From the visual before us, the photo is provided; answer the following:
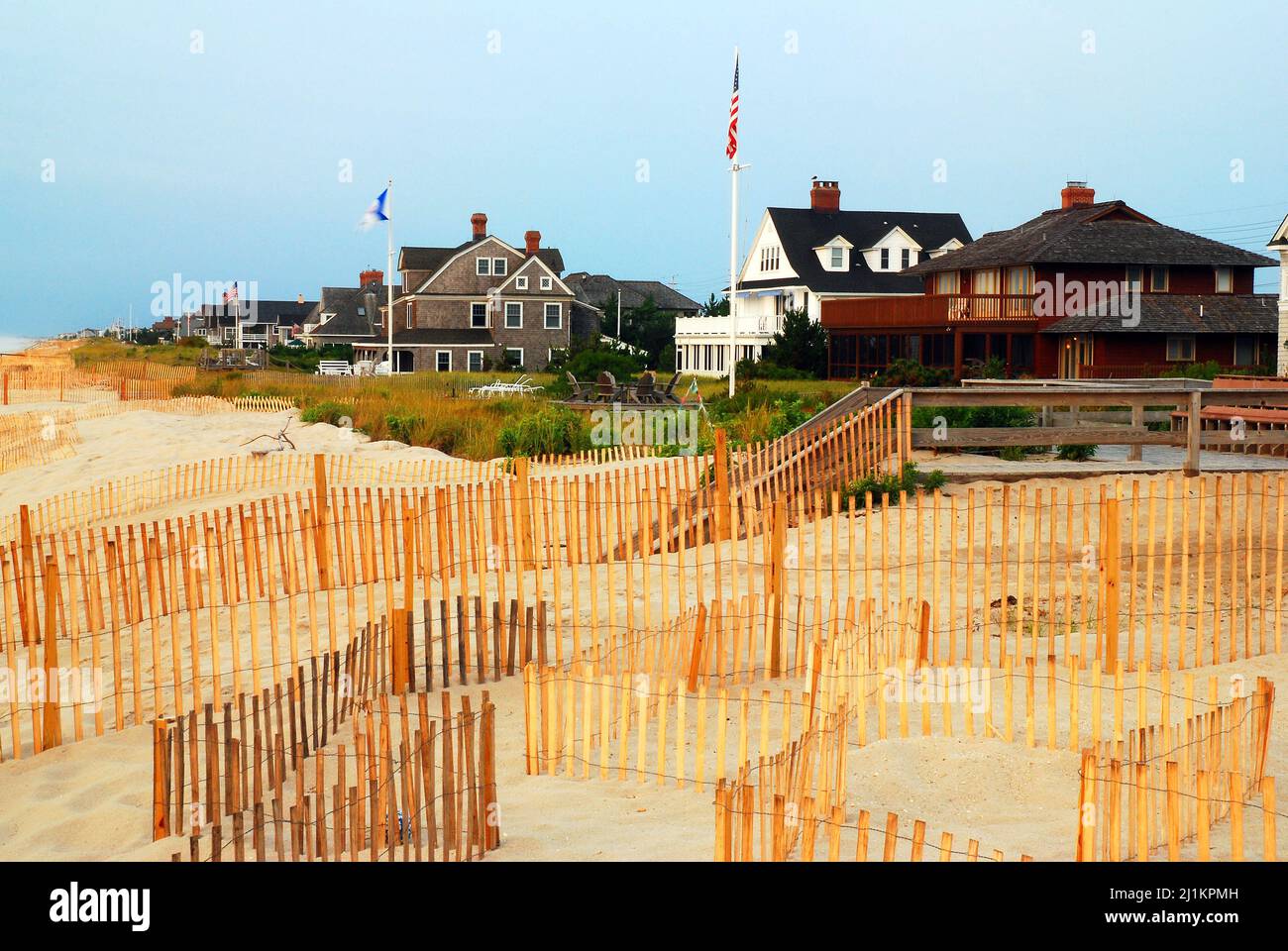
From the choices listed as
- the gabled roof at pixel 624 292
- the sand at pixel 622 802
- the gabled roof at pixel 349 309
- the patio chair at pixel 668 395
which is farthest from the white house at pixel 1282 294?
the gabled roof at pixel 349 309

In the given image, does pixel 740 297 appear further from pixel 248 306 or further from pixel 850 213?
pixel 248 306

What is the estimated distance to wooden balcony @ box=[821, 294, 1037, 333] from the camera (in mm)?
43031

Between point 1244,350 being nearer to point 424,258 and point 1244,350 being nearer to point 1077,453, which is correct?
point 1077,453

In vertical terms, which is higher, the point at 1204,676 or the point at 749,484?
the point at 749,484

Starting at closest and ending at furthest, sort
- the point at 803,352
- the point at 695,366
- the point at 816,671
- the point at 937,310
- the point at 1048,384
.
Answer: the point at 816,671
the point at 1048,384
the point at 937,310
the point at 803,352
the point at 695,366

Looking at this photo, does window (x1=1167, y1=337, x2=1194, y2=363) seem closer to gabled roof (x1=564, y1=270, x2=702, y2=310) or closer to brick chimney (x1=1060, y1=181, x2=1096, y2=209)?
brick chimney (x1=1060, y1=181, x2=1096, y2=209)

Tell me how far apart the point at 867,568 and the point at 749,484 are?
13.6ft

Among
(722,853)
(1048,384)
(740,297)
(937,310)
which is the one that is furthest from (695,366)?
(722,853)

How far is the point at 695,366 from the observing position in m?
58.3

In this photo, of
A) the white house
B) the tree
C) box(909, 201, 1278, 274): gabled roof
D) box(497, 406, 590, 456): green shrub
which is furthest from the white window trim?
box(497, 406, 590, 456): green shrub

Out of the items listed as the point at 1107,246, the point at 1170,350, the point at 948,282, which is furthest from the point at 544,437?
the point at 948,282

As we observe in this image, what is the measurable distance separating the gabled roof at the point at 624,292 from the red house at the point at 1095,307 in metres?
33.9

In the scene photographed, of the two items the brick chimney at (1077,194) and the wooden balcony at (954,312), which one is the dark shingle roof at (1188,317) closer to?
the wooden balcony at (954,312)

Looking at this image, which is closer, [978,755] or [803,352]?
[978,755]
